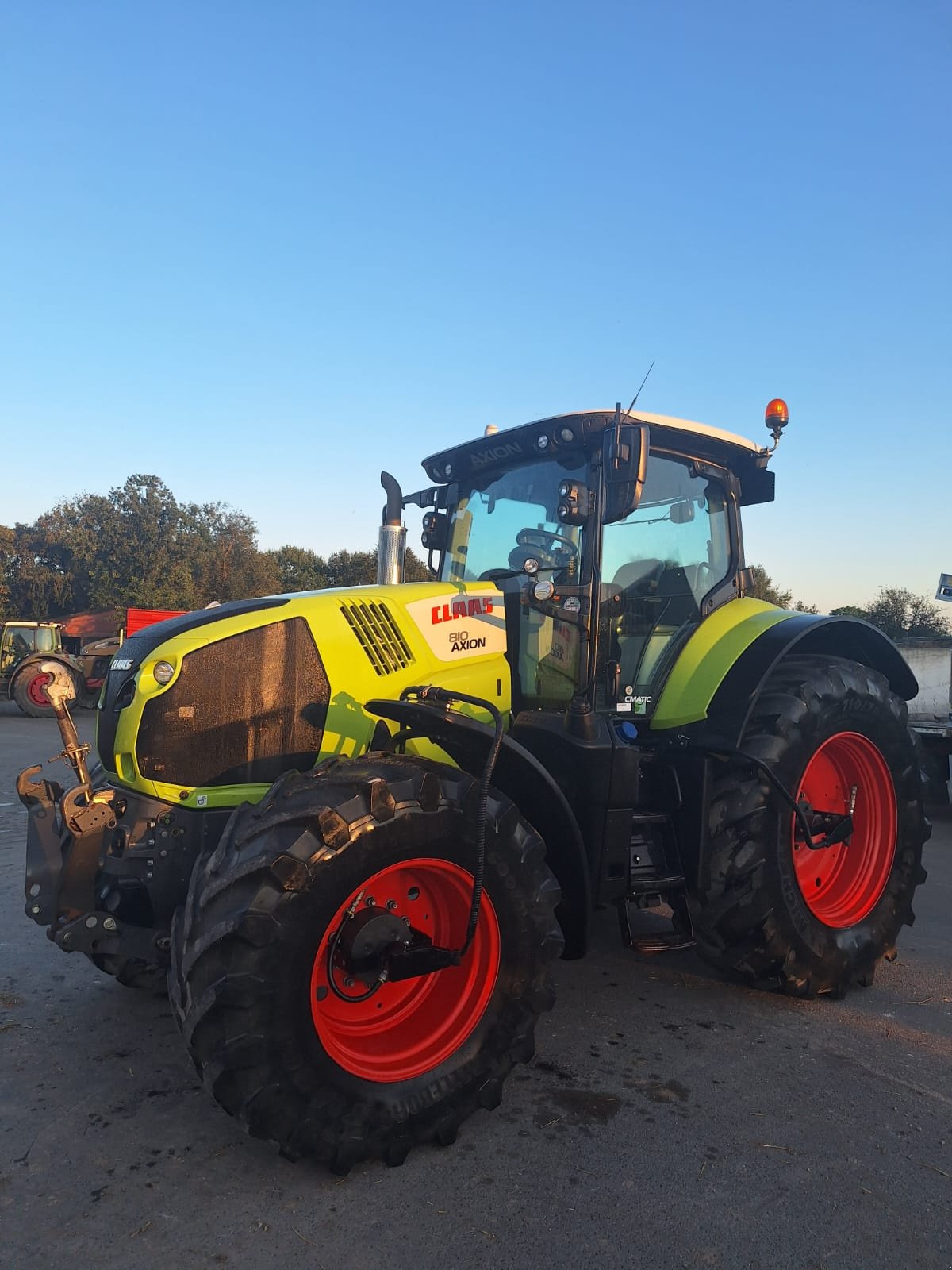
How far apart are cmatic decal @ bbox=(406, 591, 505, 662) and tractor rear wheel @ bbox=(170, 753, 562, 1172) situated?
29.7 inches

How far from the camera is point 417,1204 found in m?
2.50

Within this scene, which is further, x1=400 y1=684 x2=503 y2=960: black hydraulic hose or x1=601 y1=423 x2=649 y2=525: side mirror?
x1=601 y1=423 x2=649 y2=525: side mirror

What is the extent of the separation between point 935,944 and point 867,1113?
2282 mm

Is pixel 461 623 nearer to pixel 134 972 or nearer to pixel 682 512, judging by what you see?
pixel 682 512

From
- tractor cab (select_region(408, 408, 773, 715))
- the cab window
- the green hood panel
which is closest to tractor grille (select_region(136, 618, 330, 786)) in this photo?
tractor cab (select_region(408, 408, 773, 715))

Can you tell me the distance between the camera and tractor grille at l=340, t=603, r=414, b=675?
3.45m

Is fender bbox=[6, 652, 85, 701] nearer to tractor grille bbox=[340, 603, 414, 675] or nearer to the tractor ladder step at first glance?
tractor grille bbox=[340, 603, 414, 675]

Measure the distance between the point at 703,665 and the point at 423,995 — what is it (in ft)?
6.48

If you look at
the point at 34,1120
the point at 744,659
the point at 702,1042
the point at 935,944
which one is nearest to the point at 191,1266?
the point at 34,1120

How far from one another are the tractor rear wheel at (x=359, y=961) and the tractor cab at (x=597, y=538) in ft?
3.40

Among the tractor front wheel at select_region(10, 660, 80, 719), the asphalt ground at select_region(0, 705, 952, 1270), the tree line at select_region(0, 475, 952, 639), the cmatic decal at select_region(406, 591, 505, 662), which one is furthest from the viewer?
the tree line at select_region(0, 475, 952, 639)

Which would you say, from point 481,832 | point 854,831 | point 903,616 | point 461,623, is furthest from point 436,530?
Result: point 903,616

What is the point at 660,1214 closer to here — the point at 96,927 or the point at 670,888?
the point at 670,888

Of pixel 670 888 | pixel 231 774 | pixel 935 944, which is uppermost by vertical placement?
pixel 231 774
